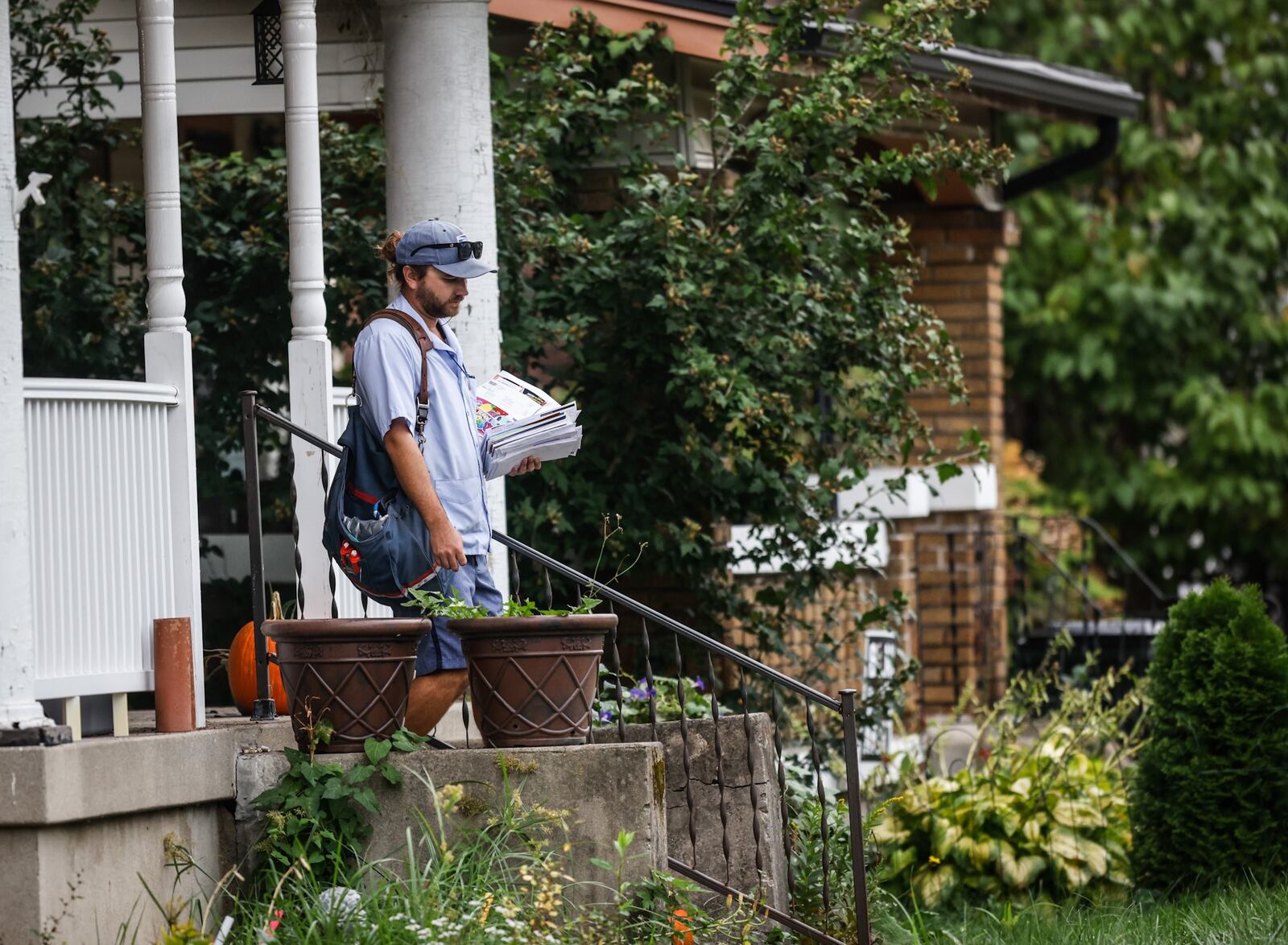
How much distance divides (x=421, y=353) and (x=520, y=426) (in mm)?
438

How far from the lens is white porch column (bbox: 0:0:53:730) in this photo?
15.7 ft

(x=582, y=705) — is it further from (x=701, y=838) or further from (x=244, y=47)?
(x=244, y=47)

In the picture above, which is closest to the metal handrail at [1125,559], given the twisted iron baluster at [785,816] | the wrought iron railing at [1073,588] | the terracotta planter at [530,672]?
the wrought iron railing at [1073,588]

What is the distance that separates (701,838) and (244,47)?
182 inches

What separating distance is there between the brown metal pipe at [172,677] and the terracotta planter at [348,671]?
28 centimetres

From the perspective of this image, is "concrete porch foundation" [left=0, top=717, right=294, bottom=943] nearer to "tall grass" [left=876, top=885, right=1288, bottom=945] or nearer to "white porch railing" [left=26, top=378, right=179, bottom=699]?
"white porch railing" [left=26, top=378, right=179, bottom=699]

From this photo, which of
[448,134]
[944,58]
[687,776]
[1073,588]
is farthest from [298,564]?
[1073,588]

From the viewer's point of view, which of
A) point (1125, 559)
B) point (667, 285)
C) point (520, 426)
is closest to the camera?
point (520, 426)

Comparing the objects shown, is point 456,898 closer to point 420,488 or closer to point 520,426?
point 420,488

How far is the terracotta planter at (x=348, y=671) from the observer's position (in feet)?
17.0

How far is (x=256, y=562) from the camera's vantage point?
225 inches

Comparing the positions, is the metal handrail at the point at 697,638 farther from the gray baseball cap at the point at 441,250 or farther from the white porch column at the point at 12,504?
the white porch column at the point at 12,504

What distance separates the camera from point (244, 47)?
870cm

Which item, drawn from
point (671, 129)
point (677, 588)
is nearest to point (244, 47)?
point (671, 129)
